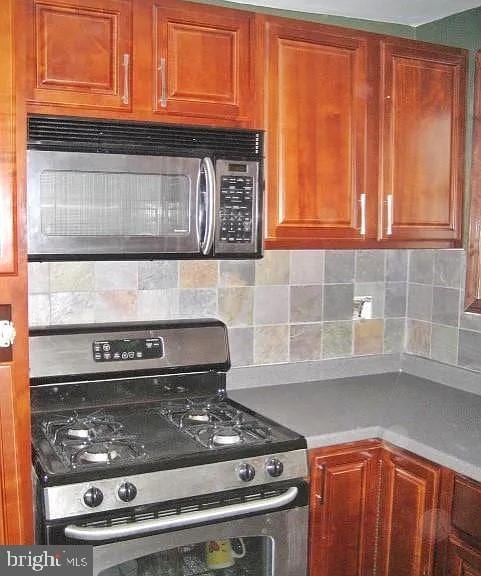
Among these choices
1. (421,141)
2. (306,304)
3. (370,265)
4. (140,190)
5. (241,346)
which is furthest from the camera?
(370,265)

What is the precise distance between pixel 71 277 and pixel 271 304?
2.56ft

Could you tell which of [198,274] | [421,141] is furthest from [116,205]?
[421,141]

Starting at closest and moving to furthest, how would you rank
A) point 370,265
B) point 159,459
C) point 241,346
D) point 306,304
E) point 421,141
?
point 159,459 < point 421,141 < point 241,346 < point 306,304 < point 370,265

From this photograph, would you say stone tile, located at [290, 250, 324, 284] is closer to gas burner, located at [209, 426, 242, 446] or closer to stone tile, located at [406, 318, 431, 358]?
stone tile, located at [406, 318, 431, 358]

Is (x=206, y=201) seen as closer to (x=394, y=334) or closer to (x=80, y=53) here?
(x=80, y=53)

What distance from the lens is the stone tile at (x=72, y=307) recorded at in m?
2.38

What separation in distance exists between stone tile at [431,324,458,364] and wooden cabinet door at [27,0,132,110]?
1.54 meters

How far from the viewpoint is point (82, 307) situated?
7.95 feet

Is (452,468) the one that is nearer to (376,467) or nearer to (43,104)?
(376,467)

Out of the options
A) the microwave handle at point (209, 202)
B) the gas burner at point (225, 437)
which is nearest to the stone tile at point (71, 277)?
the microwave handle at point (209, 202)

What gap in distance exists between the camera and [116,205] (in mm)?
2062

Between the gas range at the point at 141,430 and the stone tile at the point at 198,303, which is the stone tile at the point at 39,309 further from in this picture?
the stone tile at the point at 198,303

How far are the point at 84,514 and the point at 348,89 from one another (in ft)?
5.30

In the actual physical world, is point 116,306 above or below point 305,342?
above
